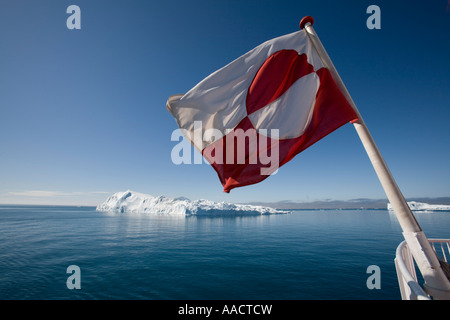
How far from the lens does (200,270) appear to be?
1772cm

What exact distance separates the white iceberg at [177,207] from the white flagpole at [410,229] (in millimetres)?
87715

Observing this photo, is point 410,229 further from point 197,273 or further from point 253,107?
point 197,273

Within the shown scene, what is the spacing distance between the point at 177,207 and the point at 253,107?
318 feet

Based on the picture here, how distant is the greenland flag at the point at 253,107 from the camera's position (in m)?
3.89

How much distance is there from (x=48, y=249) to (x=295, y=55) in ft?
118

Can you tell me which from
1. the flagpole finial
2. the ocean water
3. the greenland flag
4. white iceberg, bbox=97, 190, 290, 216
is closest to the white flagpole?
the greenland flag

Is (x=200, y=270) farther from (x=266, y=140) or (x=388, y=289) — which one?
(x=266, y=140)

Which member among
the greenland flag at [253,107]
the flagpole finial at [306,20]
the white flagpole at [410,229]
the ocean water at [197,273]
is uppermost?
the flagpole finial at [306,20]

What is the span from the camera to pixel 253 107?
4180 mm

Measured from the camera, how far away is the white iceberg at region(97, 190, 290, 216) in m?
90.1

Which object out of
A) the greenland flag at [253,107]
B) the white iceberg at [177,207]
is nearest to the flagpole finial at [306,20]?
the greenland flag at [253,107]

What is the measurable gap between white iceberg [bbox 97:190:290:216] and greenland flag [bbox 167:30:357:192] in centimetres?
8639

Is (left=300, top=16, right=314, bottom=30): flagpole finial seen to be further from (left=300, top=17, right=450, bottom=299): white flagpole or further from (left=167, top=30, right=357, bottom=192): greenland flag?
(left=300, top=17, right=450, bottom=299): white flagpole

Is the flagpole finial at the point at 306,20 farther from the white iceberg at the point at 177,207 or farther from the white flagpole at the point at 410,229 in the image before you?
the white iceberg at the point at 177,207
